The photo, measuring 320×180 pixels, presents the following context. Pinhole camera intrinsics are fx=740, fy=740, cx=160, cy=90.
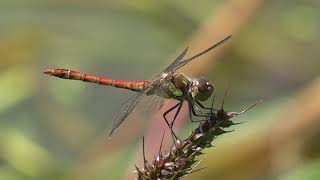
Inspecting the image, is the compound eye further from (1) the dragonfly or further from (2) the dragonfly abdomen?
(2) the dragonfly abdomen

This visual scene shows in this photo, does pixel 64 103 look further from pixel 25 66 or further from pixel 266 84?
pixel 266 84

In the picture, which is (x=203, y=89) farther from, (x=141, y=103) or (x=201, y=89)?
(x=141, y=103)

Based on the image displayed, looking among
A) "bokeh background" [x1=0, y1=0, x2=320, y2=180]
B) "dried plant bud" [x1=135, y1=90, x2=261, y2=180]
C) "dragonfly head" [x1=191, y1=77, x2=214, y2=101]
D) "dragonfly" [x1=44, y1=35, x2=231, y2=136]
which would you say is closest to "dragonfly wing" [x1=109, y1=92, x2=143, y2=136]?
"dragonfly" [x1=44, y1=35, x2=231, y2=136]

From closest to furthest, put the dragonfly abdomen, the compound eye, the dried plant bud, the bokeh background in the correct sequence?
the dried plant bud, the compound eye, the dragonfly abdomen, the bokeh background

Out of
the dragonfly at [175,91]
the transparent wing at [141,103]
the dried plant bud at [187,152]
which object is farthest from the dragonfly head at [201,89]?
the dried plant bud at [187,152]

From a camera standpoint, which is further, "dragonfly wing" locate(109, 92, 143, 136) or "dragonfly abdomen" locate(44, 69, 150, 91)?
"dragonfly abdomen" locate(44, 69, 150, 91)

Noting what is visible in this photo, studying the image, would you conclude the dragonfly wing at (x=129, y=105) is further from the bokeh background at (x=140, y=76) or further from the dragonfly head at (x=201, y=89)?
the bokeh background at (x=140, y=76)

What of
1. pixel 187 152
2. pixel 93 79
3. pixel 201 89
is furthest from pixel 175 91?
pixel 187 152
